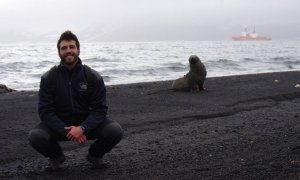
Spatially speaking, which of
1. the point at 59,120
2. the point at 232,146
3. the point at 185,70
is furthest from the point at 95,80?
the point at 185,70

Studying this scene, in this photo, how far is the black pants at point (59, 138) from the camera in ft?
14.3

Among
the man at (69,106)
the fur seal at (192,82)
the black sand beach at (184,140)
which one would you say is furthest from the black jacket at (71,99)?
the fur seal at (192,82)

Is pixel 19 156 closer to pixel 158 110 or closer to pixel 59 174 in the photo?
pixel 59 174

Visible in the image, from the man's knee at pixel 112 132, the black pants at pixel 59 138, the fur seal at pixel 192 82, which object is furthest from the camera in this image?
the fur seal at pixel 192 82

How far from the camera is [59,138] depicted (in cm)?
451

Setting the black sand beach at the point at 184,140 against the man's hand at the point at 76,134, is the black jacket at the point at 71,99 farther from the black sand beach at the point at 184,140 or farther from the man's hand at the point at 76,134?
the black sand beach at the point at 184,140

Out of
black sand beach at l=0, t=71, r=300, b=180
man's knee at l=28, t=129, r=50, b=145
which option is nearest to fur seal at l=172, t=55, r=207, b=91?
black sand beach at l=0, t=71, r=300, b=180

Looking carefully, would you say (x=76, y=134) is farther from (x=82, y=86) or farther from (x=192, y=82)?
(x=192, y=82)

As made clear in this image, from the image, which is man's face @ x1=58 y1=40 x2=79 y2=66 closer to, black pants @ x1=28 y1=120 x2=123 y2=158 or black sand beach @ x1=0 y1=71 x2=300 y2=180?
black pants @ x1=28 y1=120 x2=123 y2=158

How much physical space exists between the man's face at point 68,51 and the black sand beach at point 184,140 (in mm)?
1158

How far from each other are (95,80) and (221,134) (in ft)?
8.29

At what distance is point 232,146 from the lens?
18.0 feet

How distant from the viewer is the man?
4.38m

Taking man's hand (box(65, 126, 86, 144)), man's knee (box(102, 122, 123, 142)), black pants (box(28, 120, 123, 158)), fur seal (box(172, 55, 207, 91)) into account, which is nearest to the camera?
man's hand (box(65, 126, 86, 144))
